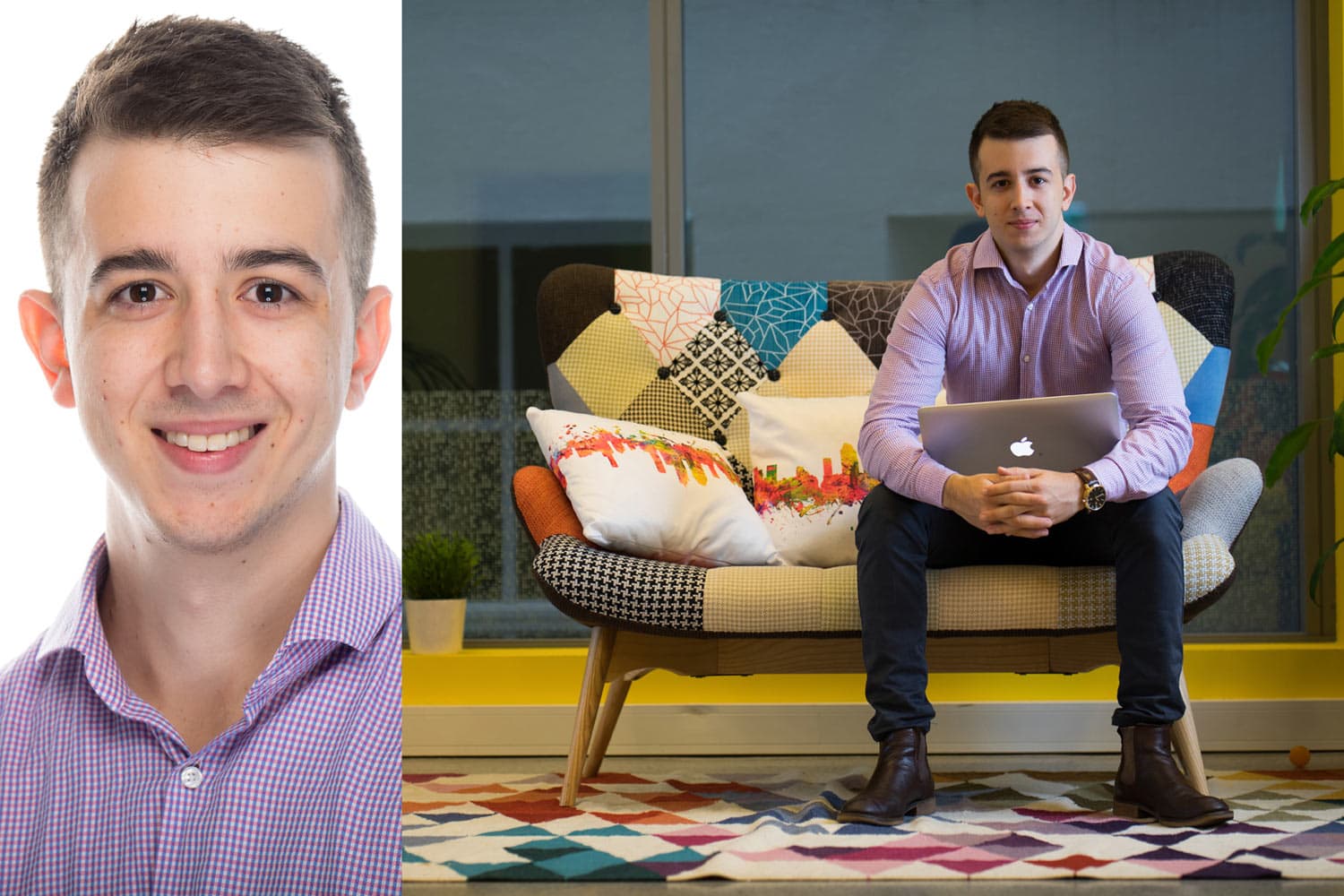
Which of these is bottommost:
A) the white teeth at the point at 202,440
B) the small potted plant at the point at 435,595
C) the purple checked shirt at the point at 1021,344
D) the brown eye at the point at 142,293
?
the small potted plant at the point at 435,595

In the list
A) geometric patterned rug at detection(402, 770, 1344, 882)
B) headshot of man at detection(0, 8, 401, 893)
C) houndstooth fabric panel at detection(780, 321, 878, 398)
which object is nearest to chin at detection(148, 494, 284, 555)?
headshot of man at detection(0, 8, 401, 893)

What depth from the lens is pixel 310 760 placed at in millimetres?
855

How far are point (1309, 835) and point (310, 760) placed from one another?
1.36 m

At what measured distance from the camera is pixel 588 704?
2.08 metres

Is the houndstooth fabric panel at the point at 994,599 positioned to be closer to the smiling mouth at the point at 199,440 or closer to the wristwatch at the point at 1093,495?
the wristwatch at the point at 1093,495

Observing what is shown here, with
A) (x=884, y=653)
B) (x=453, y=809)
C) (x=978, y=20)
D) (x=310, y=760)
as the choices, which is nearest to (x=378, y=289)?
(x=310, y=760)

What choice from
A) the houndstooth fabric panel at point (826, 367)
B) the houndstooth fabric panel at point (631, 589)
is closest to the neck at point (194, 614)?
the houndstooth fabric panel at point (631, 589)

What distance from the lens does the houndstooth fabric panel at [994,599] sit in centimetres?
192

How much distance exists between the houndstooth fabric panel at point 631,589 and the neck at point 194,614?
1.12 m

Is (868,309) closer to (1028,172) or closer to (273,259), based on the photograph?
(1028,172)

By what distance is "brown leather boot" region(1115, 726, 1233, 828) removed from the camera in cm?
176

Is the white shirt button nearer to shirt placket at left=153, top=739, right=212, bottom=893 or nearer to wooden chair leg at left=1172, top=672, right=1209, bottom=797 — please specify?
shirt placket at left=153, top=739, right=212, bottom=893

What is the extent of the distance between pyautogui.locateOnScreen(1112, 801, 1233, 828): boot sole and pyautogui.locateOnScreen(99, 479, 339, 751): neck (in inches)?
52.6

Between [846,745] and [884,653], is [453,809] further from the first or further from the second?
[846,745]
